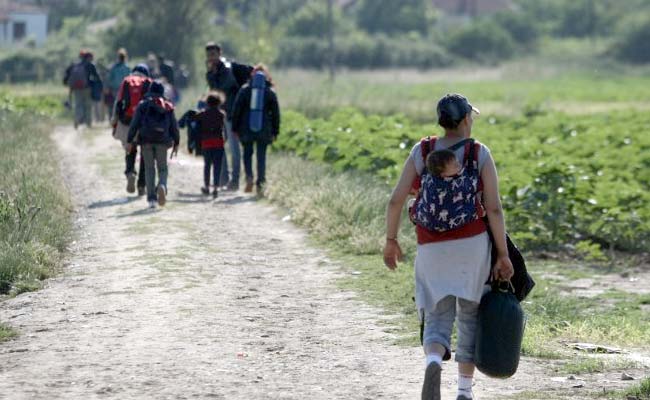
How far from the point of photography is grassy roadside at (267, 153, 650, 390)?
9719 mm

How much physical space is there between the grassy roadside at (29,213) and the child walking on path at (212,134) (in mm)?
1767

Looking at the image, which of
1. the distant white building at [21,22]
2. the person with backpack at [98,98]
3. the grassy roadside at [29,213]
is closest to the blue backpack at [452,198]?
the grassy roadside at [29,213]

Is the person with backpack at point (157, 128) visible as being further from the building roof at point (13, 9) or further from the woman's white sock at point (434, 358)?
the building roof at point (13, 9)

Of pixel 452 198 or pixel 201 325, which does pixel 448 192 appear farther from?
pixel 201 325

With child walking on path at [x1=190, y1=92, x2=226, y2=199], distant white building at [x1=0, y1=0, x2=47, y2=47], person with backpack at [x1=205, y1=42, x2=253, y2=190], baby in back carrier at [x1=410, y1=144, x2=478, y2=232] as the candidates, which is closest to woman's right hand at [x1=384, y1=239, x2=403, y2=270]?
baby in back carrier at [x1=410, y1=144, x2=478, y2=232]

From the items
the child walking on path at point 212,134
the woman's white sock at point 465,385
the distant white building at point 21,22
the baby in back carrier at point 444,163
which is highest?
the distant white building at point 21,22

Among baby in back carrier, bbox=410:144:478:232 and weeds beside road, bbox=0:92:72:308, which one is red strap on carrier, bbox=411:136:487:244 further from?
weeds beside road, bbox=0:92:72:308

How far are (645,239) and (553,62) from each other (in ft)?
Result: 234

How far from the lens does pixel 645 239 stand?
16.3 meters

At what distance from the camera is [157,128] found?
1534 cm

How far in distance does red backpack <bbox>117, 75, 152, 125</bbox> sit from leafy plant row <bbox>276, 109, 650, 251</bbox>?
289 cm

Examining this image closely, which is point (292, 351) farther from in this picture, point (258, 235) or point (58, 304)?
point (258, 235)

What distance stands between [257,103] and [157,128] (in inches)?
76.0

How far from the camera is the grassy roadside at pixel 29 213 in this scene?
440 inches
